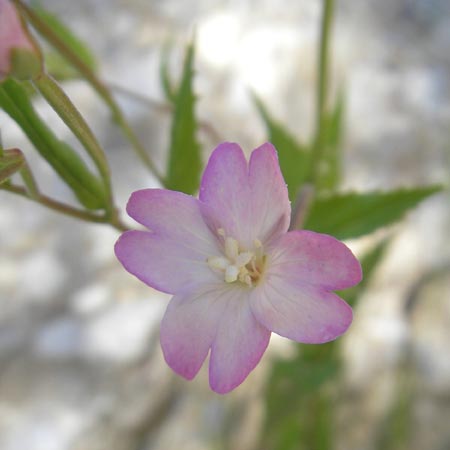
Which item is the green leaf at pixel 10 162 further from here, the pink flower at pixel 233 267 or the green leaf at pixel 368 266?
the green leaf at pixel 368 266

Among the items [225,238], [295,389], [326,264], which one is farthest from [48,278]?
[326,264]

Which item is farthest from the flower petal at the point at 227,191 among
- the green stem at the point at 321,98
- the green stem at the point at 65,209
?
the green stem at the point at 321,98

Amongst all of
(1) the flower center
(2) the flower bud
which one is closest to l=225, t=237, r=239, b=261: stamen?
(1) the flower center

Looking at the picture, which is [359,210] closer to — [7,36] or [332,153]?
[332,153]

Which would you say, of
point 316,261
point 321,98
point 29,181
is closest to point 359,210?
point 321,98

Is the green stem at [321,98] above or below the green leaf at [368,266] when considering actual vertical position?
above

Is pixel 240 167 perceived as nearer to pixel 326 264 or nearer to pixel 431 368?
pixel 326 264
